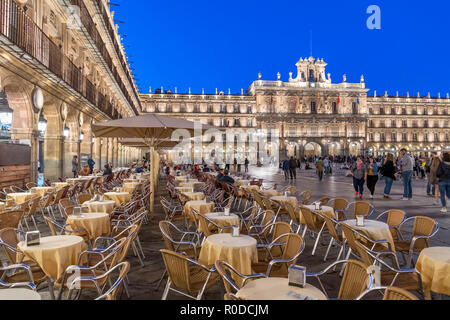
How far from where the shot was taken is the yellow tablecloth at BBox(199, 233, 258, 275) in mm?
3391

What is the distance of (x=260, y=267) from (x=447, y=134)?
3065 inches

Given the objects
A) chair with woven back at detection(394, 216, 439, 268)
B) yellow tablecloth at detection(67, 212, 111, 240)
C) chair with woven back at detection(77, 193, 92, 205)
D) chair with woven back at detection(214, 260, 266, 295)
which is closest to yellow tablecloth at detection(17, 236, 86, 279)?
yellow tablecloth at detection(67, 212, 111, 240)

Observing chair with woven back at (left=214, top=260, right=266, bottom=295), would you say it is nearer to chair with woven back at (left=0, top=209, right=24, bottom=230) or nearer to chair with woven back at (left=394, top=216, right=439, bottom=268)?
chair with woven back at (left=394, top=216, right=439, bottom=268)

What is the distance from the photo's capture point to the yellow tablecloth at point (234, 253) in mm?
3391

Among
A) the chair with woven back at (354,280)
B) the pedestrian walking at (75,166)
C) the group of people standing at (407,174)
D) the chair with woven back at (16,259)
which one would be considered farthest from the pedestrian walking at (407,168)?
the pedestrian walking at (75,166)

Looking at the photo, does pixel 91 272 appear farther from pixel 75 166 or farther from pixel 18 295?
pixel 75 166

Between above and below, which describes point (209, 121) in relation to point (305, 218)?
above

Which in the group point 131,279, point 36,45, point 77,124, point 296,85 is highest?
point 296,85

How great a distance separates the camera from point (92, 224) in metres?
4.87

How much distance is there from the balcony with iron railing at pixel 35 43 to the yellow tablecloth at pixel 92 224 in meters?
4.59

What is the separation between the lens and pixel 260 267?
361 cm

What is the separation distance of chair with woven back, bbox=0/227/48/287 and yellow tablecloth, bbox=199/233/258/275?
1.75m

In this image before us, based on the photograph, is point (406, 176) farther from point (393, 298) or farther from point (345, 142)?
point (345, 142)

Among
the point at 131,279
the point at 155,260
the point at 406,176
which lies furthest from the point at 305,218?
the point at 406,176
